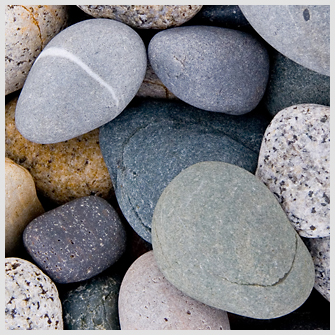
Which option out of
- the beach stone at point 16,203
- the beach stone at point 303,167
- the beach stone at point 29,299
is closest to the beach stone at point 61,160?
the beach stone at point 16,203

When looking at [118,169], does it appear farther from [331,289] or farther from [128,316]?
[331,289]

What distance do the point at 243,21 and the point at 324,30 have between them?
1.10 ft

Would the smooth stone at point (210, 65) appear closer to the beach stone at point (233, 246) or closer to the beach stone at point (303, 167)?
the beach stone at point (303, 167)

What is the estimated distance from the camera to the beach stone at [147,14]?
116 cm

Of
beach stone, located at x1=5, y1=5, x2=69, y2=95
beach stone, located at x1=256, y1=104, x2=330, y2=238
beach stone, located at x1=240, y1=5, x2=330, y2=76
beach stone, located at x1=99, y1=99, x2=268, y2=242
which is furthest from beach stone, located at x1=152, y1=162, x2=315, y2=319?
beach stone, located at x1=5, y1=5, x2=69, y2=95

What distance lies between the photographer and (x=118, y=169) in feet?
4.29

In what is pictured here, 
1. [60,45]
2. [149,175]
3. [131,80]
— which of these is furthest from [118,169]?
[60,45]

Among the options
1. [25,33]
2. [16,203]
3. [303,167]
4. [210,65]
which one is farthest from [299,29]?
[16,203]

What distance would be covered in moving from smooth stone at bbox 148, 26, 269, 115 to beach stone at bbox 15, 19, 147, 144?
0.09 m

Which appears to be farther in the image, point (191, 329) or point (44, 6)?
point (44, 6)

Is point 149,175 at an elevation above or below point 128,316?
above

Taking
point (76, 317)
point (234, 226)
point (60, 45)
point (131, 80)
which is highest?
point (60, 45)

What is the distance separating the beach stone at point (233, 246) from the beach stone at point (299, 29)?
0.39 meters

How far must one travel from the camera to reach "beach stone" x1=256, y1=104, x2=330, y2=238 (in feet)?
3.49
